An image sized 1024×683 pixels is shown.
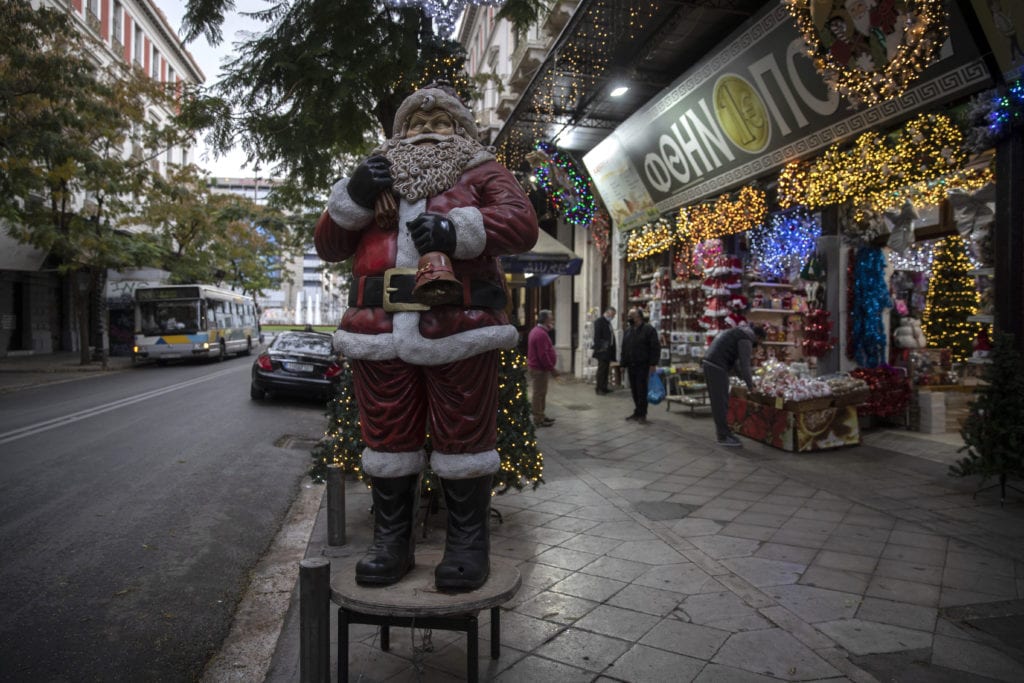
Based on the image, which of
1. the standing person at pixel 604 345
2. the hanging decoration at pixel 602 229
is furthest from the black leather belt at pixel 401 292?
the hanging decoration at pixel 602 229

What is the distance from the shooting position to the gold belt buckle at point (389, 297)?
2.45 m

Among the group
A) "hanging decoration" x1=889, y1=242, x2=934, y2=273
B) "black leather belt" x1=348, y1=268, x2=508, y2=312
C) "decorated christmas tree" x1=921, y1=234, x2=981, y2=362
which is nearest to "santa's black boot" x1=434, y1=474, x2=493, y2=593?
"black leather belt" x1=348, y1=268, x2=508, y2=312

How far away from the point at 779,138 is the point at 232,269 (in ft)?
112

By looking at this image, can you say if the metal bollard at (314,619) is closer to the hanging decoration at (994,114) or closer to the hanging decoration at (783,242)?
the hanging decoration at (994,114)

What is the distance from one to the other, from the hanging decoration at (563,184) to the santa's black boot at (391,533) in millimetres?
11117

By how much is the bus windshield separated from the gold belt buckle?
833 inches

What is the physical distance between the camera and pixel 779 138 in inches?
355

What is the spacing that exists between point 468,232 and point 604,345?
11799 millimetres

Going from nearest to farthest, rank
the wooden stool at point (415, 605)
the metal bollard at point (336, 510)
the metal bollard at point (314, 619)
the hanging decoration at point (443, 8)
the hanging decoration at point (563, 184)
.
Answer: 1. the metal bollard at point (314, 619)
2. the wooden stool at point (415, 605)
3. the metal bollard at point (336, 510)
4. the hanging decoration at point (443, 8)
5. the hanging decoration at point (563, 184)

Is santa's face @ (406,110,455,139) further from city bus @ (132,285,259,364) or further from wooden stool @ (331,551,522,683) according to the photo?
city bus @ (132,285,259,364)

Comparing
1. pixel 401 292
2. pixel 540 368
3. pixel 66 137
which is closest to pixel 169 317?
pixel 66 137

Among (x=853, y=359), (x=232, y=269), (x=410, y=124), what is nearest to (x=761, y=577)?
(x=410, y=124)

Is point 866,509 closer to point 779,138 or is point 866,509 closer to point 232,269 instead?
point 779,138

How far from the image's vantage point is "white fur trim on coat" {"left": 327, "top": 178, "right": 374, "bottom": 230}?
256 centimetres
